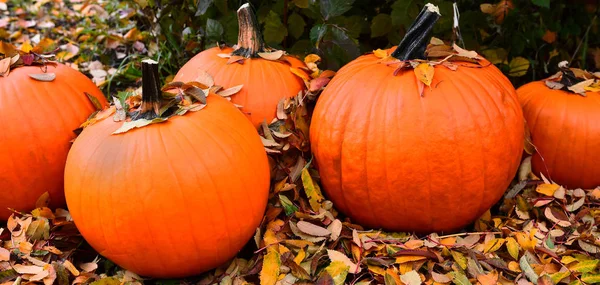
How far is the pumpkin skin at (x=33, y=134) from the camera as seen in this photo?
1896mm

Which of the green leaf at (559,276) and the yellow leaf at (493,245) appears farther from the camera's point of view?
the yellow leaf at (493,245)

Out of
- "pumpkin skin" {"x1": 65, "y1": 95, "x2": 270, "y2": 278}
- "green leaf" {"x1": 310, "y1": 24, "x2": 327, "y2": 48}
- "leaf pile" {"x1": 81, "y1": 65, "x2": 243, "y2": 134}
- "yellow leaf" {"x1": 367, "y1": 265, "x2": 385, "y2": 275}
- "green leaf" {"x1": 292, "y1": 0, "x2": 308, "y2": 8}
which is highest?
"green leaf" {"x1": 292, "y1": 0, "x2": 308, "y2": 8}

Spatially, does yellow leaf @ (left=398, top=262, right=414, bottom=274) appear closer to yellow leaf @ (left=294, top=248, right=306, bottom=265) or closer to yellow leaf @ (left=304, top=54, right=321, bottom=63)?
yellow leaf @ (left=294, top=248, right=306, bottom=265)

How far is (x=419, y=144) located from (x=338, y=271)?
0.48 meters

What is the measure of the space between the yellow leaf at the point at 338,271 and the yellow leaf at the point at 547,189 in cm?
87

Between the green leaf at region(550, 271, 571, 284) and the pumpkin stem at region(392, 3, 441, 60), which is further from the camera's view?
the pumpkin stem at region(392, 3, 441, 60)

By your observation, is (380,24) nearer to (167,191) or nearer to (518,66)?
(518,66)

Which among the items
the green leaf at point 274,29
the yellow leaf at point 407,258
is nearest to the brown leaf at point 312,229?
the yellow leaf at point 407,258

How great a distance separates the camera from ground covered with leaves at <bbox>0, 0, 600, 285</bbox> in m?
1.70

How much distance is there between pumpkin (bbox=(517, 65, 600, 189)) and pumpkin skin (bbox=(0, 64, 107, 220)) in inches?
69.2

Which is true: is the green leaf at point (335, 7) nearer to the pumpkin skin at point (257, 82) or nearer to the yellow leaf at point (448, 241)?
the pumpkin skin at point (257, 82)

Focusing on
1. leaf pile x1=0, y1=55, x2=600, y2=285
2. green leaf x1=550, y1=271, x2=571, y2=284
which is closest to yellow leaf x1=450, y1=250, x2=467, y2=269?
leaf pile x1=0, y1=55, x2=600, y2=285

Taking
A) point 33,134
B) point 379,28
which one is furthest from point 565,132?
point 33,134

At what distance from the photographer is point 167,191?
1.60 metres
